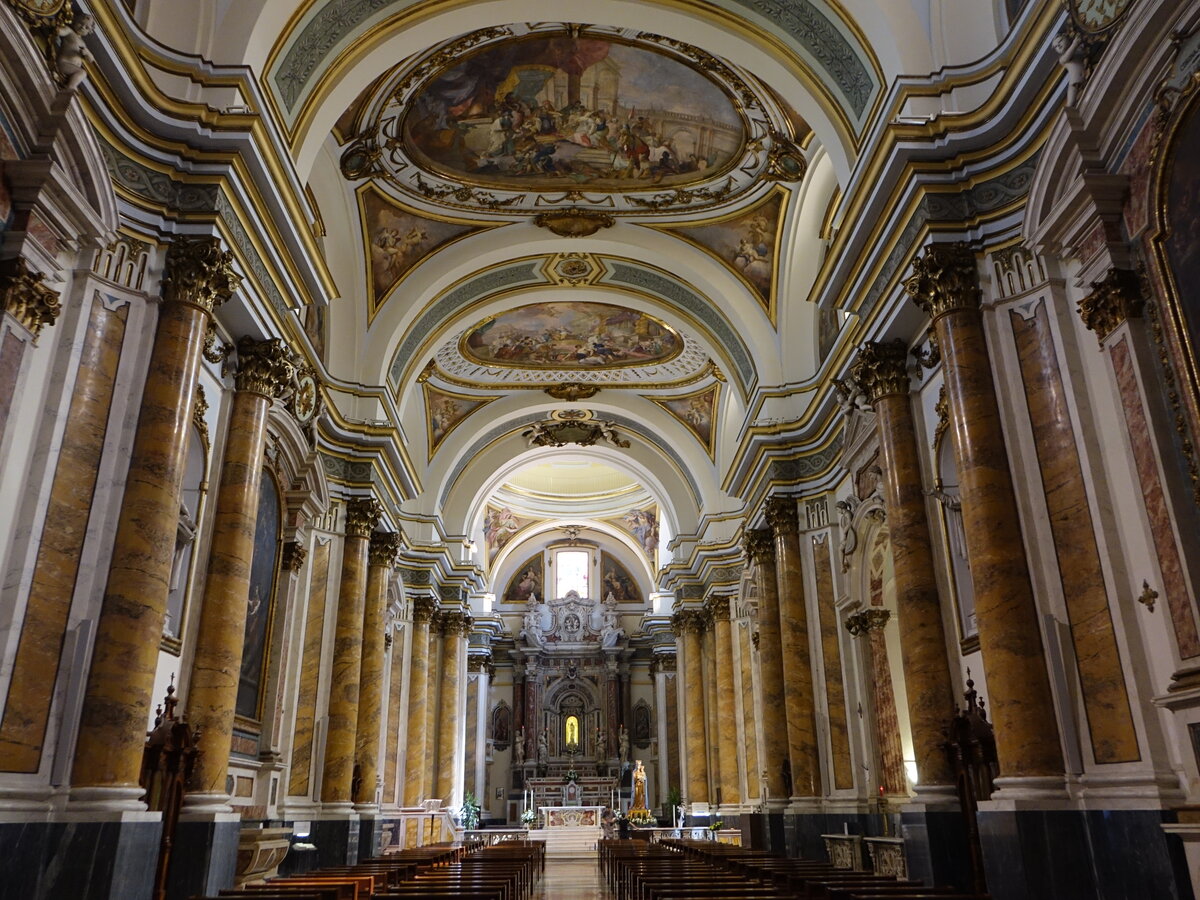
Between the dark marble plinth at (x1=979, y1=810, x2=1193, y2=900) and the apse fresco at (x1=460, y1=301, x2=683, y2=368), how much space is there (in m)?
14.4

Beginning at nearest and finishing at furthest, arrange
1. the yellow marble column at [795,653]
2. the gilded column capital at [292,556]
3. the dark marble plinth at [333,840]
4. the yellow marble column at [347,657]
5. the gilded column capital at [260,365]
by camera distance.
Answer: the gilded column capital at [260,365]
the gilded column capital at [292,556]
the dark marble plinth at [333,840]
the yellow marble column at [347,657]
the yellow marble column at [795,653]

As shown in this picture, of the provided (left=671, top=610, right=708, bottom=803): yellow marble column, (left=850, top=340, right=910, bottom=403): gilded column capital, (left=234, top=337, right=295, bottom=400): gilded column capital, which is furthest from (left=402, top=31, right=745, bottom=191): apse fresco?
(left=671, top=610, right=708, bottom=803): yellow marble column

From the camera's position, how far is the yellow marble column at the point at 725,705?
21.4 m

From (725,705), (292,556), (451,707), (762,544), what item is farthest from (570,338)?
(292,556)

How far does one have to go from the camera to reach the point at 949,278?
8.96m

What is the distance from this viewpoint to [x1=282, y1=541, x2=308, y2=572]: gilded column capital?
43.4 ft

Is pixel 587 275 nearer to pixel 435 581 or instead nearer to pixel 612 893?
pixel 435 581

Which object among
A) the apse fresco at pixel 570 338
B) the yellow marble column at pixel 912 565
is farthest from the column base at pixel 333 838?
the apse fresco at pixel 570 338

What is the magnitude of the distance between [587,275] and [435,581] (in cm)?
889

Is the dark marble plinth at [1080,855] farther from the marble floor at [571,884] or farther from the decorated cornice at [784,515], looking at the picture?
the decorated cornice at [784,515]

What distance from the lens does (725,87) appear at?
13617 millimetres

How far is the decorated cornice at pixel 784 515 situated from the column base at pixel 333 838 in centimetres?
810

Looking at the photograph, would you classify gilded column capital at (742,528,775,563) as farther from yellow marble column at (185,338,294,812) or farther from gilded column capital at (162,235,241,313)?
gilded column capital at (162,235,241,313)

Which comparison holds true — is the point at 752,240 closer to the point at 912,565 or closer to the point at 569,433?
the point at 912,565
